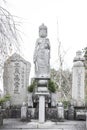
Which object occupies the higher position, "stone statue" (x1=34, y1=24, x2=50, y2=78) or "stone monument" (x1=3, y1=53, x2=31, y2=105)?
"stone statue" (x1=34, y1=24, x2=50, y2=78)

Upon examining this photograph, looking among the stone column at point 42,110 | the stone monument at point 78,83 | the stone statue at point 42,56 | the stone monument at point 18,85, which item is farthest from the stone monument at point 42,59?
the stone monument at point 78,83

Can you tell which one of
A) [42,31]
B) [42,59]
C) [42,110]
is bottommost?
[42,110]

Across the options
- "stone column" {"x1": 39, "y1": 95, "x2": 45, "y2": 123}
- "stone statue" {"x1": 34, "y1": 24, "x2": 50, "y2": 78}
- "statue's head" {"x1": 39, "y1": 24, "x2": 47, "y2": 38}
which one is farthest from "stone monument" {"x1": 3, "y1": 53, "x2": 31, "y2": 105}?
"stone column" {"x1": 39, "y1": 95, "x2": 45, "y2": 123}

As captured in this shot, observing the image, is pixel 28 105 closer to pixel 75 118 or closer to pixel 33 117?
pixel 33 117

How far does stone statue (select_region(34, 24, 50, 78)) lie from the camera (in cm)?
1138

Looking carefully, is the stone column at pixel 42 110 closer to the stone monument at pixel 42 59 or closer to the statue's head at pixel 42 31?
the stone monument at pixel 42 59

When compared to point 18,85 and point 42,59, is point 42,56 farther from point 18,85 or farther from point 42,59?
point 18,85

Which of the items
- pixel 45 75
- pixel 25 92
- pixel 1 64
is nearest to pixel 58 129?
pixel 45 75

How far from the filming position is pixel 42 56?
11.4 meters

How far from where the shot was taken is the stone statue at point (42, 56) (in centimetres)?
1138

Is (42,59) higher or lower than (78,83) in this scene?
higher

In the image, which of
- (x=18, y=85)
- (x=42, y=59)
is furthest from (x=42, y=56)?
(x=18, y=85)

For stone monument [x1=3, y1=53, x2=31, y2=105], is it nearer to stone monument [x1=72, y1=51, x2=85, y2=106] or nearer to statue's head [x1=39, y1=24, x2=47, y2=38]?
stone monument [x1=72, y1=51, x2=85, y2=106]

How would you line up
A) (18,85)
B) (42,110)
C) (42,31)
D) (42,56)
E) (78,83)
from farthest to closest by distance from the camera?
(18,85)
(78,83)
(42,56)
(42,31)
(42,110)
